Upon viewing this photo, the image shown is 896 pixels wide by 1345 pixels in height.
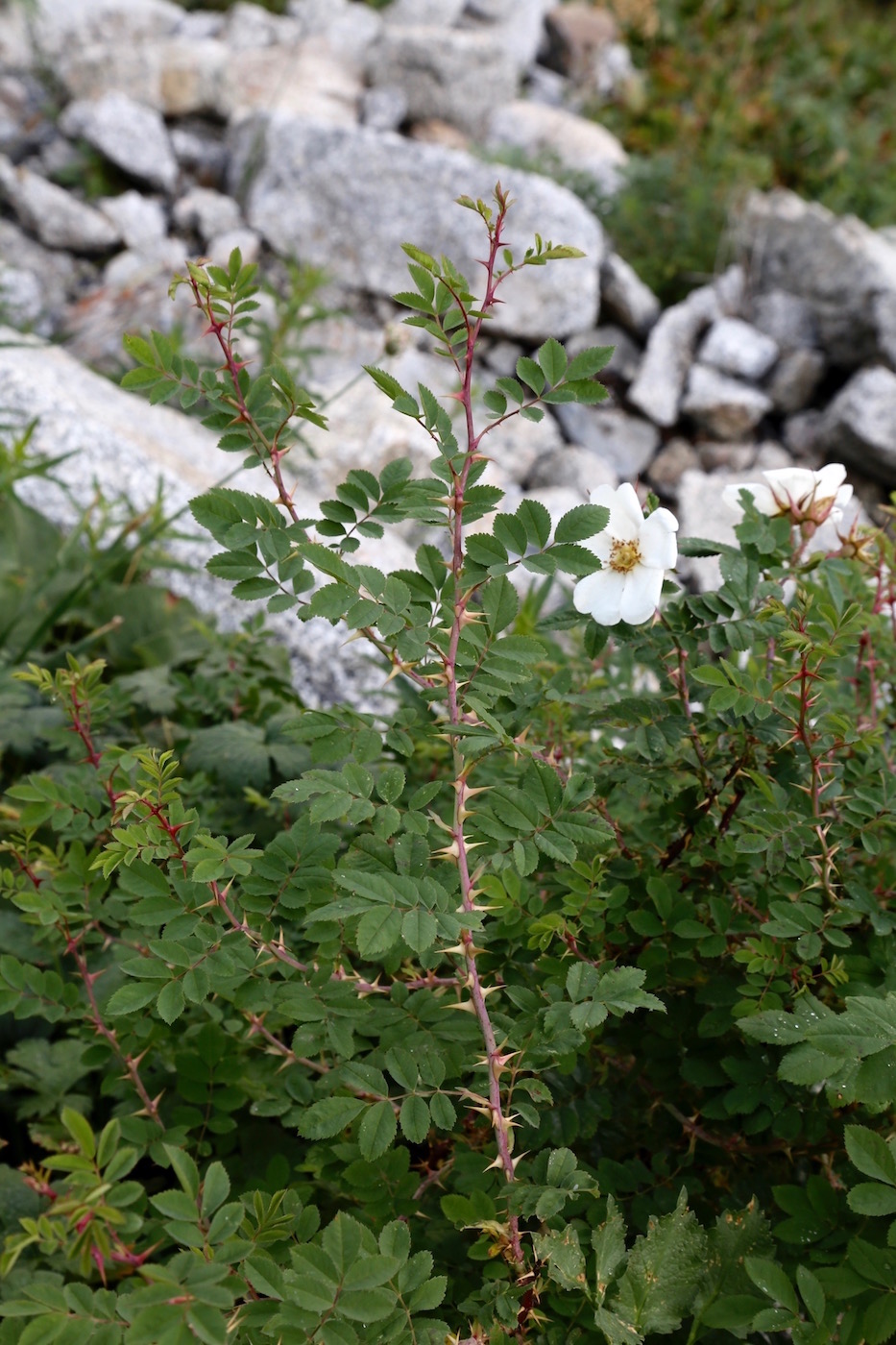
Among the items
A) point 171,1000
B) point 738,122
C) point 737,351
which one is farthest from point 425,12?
point 171,1000

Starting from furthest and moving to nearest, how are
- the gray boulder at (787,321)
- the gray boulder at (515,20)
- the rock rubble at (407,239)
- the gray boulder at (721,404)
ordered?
the gray boulder at (515,20), the gray boulder at (787,321), the gray boulder at (721,404), the rock rubble at (407,239)

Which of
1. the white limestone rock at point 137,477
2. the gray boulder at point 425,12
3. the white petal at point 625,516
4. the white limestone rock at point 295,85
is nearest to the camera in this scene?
the white petal at point 625,516

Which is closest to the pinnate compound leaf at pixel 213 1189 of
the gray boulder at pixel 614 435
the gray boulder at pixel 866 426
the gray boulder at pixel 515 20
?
the gray boulder at pixel 614 435

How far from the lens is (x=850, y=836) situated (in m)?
1.16

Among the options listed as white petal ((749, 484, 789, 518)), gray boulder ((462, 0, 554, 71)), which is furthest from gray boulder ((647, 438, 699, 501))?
white petal ((749, 484, 789, 518))

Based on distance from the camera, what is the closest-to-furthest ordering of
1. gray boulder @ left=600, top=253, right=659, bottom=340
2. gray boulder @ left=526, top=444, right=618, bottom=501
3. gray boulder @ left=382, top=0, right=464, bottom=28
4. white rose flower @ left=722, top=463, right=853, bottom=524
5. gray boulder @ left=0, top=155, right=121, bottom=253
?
white rose flower @ left=722, top=463, right=853, bottom=524, gray boulder @ left=526, top=444, right=618, bottom=501, gray boulder @ left=0, top=155, right=121, bottom=253, gray boulder @ left=600, top=253, right=659, bottom=340, gray boulder @ left=382, top=0, right=464, bottom=28

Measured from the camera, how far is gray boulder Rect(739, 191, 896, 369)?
217 inches

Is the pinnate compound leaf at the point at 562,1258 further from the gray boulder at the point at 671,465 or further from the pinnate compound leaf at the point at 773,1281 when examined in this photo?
the gray boulder at the point at 671,465

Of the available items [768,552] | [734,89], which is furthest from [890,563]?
[734,89]

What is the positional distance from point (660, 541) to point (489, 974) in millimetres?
503

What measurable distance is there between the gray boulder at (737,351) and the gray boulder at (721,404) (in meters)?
0.05

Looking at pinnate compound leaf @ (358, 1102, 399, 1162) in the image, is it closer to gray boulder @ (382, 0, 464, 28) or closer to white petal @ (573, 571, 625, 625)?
white petal @ (573, 571, 625, 625)

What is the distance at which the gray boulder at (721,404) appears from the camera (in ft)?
17.5

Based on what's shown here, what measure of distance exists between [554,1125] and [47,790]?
2.33 ft
